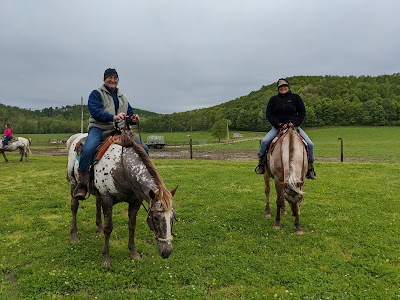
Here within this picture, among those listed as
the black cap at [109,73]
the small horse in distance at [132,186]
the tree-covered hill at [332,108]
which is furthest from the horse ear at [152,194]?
the tree-covered hill at [332,108]

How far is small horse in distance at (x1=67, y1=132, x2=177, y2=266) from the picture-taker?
4078 millimetres

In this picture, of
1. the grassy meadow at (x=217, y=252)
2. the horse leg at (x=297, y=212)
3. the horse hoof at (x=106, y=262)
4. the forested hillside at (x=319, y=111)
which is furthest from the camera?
the forested hillside at (x=319, y=111)

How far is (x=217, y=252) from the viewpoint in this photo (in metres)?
5.53

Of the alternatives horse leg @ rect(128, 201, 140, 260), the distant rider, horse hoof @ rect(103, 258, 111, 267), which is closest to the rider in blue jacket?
horse leg @ rect(128, 201, 140, 260)

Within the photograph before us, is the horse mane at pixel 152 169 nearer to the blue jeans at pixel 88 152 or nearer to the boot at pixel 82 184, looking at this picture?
the blue jeans at pixel 88 152

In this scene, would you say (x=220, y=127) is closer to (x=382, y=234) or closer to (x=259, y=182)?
(x=259, y=182)

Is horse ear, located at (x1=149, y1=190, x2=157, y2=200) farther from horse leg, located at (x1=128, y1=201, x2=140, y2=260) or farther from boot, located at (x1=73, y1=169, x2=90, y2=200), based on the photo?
boot, located at (x1=73, y1=169, x2=90, y2=200)

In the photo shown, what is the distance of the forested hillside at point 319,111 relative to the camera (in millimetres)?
85562

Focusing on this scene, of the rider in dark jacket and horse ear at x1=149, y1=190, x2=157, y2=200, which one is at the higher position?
the rider in dark jacket

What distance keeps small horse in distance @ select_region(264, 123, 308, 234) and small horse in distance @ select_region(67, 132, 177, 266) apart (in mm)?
2419

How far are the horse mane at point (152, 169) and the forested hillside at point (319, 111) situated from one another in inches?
3209

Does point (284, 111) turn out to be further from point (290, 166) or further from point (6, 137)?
point (6, 137)

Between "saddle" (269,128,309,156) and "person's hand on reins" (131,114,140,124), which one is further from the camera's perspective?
"saddle" (269,128,309,156)

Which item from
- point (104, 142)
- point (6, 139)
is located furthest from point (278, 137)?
point (6, 139)
